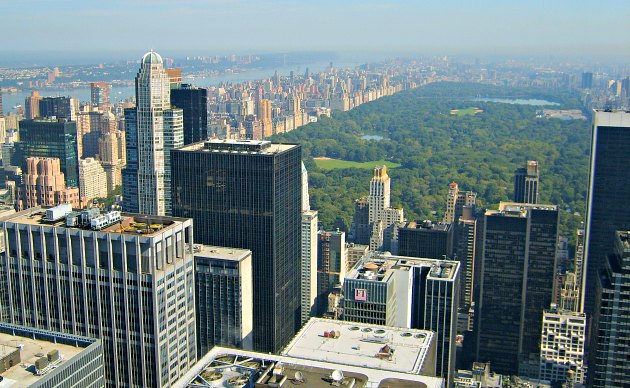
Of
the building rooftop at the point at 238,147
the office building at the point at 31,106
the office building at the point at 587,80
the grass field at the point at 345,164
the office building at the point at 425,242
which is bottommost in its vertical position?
the grass field at the point at 345,164

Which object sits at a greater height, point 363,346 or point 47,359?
point 47,359

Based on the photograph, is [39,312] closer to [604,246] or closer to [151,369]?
[151,369]

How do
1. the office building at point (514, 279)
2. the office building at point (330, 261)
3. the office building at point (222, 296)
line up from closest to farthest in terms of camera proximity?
the office building at point (222, 296), the office building at point (514, 279), the office building at point (330, 261)

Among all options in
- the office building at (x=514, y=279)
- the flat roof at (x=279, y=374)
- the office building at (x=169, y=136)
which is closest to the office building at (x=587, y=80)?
the office building at (x=514, y=279)

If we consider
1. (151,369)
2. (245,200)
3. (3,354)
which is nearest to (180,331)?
(151,369)

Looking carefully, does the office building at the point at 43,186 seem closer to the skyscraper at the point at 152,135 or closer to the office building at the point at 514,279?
the skyscraper at the point at 152,135

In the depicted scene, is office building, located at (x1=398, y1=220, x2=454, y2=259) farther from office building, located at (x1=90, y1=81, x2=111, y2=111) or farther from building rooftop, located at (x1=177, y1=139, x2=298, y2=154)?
office building, located at (x1=90, y1=81, x2=111, y2=111)

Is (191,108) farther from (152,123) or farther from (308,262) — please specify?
(308,262)

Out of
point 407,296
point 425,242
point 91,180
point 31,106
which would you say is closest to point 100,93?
point 31,106
